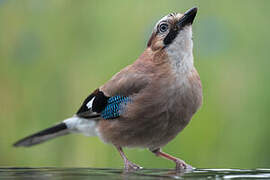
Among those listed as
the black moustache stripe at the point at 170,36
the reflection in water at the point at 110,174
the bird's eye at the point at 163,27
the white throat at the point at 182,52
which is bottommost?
the reflection in water at the point at 110,174

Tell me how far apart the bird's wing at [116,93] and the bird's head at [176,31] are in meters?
0.27

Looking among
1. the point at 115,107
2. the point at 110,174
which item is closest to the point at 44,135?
the point at 115,107

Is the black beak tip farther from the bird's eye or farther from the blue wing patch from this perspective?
the blue wing patch

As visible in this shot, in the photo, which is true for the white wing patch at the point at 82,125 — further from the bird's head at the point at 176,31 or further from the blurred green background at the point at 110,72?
the bird's head at the point at 176,31

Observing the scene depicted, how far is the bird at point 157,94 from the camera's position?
12.4 ft

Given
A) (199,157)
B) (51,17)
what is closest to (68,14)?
(51,17)

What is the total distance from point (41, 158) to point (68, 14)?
131 centimetres

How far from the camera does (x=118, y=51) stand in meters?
5.25

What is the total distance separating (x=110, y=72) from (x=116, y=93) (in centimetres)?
94

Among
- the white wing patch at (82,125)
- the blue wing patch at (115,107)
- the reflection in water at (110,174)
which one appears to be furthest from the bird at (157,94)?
the reflection in water at (110,174)

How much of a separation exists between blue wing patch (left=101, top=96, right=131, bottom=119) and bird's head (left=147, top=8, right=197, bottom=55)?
45 centimetres

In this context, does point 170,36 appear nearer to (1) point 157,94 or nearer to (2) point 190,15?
(2) point 190,15

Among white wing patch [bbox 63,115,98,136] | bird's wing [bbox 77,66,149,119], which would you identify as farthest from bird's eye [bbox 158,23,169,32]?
white wing patch [bbox 63,115,98,136]

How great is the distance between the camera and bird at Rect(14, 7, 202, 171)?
379 centimetres
